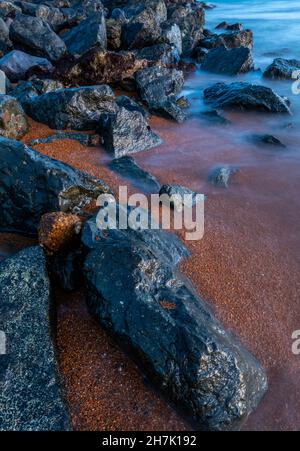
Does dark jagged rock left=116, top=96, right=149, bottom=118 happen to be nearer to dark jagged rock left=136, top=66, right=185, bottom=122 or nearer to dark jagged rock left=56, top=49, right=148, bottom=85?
dark jagged rock left=136, top=66, right=185, bottom=122

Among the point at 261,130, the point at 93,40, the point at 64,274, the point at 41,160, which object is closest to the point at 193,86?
the point at 93,40

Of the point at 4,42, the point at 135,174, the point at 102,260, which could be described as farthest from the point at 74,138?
the point at 4,42

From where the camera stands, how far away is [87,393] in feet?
7.70

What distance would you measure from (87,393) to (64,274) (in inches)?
36.4

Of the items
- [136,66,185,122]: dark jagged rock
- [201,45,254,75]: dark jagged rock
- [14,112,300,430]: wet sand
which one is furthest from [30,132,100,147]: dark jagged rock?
[201,45,254,75]: dark jagged rock

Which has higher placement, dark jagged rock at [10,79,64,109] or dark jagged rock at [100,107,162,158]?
dark jagged rock at [10,79,64,109]

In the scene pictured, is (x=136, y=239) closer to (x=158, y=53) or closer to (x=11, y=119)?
(x=11, y=119)

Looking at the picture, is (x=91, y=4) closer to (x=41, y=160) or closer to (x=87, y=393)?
(x=41, y=160)

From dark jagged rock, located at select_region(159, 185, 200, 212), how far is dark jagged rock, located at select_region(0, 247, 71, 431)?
1600 millimetres

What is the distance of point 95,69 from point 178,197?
437cm

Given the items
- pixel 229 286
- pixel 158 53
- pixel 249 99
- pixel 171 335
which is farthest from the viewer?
pixel 158 53

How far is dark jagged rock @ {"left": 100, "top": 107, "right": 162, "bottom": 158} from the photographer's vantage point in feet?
17.0

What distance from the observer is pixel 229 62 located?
31.7 feet

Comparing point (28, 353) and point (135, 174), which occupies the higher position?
point (135, 174)
